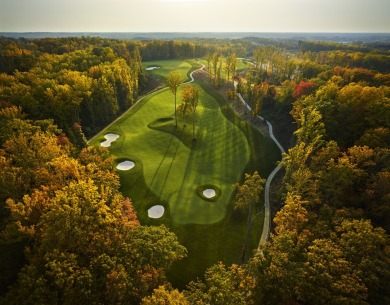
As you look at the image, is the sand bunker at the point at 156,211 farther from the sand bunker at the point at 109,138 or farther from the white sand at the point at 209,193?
the sand bunker at the point at 109,138

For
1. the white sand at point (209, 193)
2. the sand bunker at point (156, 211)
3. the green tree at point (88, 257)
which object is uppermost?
the green tree at point (88, 257)

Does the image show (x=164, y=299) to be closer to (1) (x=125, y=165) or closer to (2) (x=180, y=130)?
(1) (x=125, y=165)

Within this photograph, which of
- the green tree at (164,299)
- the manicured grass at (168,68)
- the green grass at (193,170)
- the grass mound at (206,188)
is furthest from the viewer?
the manicured grass at (168,68)

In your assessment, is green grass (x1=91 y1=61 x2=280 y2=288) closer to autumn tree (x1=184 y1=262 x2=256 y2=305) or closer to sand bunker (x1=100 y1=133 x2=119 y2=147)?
sand bunker (x1=100 y1=133 x2=119 y2=147)

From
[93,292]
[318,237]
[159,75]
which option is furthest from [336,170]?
[159,75]

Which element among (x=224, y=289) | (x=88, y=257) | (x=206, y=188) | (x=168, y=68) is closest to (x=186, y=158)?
(x=206, y=188)

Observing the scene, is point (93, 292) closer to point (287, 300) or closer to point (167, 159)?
point (287, 300)

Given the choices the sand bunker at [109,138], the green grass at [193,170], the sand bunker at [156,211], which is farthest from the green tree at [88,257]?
the sand bunker at [109,138]
